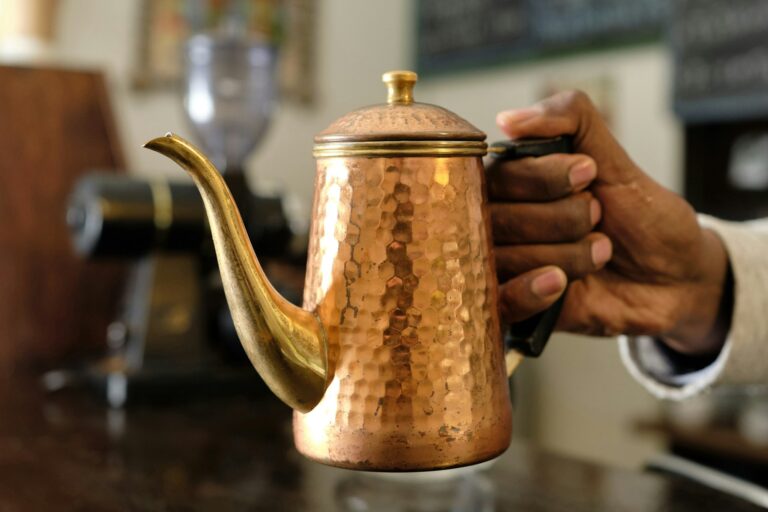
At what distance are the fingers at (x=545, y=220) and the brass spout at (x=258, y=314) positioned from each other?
10.2 inches

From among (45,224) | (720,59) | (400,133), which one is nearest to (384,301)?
(400,133)

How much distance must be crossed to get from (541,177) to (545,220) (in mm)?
56

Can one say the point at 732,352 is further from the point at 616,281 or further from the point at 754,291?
the point at 616,281

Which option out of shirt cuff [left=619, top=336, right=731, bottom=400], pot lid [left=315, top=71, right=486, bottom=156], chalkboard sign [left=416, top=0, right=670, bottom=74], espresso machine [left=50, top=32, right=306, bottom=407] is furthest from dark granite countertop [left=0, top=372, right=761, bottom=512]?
chalkboard sign [left=416, top=0, right=670, bottom=74]

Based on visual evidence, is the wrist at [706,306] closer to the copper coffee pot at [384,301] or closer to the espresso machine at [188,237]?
the copper coffee pot at [384,301]

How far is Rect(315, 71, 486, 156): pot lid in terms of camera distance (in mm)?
574

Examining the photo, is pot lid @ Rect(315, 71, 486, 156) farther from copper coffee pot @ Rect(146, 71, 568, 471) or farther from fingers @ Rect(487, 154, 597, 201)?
fingers @ Rect(487, 154, 597, 201)

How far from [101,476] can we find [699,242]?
30.2 inches

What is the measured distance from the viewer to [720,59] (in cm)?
248

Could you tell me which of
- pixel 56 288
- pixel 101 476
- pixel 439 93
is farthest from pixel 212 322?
pixel 439 93

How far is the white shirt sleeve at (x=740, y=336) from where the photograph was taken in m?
1.04

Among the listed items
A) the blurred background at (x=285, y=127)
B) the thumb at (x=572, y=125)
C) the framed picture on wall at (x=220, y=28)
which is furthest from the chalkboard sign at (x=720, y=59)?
the thumb at (x=572, y=125)

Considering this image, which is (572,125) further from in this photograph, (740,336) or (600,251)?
(740,336)

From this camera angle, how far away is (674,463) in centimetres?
108
